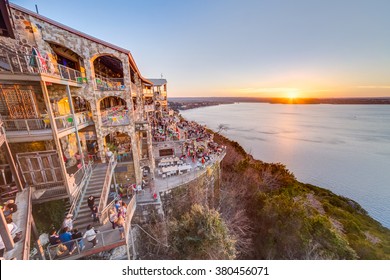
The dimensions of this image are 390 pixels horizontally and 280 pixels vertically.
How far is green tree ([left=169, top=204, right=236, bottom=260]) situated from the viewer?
5445 millimetres

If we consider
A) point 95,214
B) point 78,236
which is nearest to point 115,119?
point 95,214

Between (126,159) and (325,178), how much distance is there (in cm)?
2030

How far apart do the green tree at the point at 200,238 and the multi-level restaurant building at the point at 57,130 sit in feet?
6.65

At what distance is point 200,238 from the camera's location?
557cm

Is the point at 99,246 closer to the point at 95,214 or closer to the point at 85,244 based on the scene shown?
the point at 85,244

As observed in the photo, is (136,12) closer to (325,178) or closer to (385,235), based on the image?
(385,235)

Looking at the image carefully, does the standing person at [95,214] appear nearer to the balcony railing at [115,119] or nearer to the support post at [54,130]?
the support post at [54,130]

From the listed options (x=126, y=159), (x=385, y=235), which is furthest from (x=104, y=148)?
(x=385, y=235)

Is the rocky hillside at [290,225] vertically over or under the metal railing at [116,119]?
under

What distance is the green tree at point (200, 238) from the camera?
17.9 feet

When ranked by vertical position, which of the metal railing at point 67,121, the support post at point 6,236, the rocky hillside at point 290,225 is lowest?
the rocky hillside at point 290,225

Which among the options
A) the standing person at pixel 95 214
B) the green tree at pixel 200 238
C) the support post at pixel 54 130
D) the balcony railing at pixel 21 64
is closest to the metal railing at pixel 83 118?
the support post at pixel 54 130

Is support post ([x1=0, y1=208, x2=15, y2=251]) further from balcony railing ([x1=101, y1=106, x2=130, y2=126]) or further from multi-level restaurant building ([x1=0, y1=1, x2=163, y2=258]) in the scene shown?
balcony railing ([x1=101, y1=106, x2=130, y2=126])

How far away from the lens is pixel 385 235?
10430 mm
